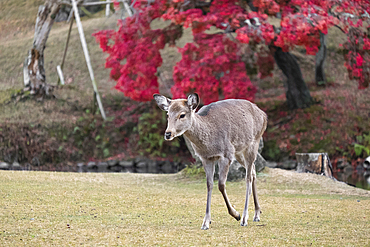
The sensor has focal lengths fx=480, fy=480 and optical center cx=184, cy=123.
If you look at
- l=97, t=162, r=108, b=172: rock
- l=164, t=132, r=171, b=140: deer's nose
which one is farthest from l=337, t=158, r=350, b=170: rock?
l=164, t=132, r=171, b=140: deer's nose

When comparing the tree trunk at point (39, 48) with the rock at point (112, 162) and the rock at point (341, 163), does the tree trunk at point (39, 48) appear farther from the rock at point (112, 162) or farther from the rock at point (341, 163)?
the rock at point (341, 163)

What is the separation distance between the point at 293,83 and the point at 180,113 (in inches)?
465

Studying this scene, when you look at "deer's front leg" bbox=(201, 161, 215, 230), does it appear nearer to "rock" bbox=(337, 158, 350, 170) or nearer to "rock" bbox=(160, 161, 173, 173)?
"rock" bbox=(160, 161, 173, 173)

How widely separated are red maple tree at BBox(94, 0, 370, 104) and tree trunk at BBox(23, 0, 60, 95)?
439 cm

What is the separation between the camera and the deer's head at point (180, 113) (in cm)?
551

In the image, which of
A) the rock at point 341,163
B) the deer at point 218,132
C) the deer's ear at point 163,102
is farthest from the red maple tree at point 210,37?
the deer's ear at point 163,102

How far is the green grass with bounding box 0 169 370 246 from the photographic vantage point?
527 cm

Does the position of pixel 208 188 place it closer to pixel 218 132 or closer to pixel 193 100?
pixel 218 132

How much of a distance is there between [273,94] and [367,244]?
1429 cm

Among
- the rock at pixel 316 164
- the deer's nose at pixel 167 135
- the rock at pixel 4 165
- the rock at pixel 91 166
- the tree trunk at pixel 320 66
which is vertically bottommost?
the rock at pixel 91 166

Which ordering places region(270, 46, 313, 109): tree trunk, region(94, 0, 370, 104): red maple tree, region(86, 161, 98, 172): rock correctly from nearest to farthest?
region(94, 0, 370, 104): red maple tree → region(86, 161, 98, 172): rock → region(270, 46, 313, 109): tree trunk

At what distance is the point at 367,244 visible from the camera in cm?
510

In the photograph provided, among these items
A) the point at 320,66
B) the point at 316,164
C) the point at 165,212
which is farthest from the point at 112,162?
the point at 165,212

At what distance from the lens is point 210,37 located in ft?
42.5
